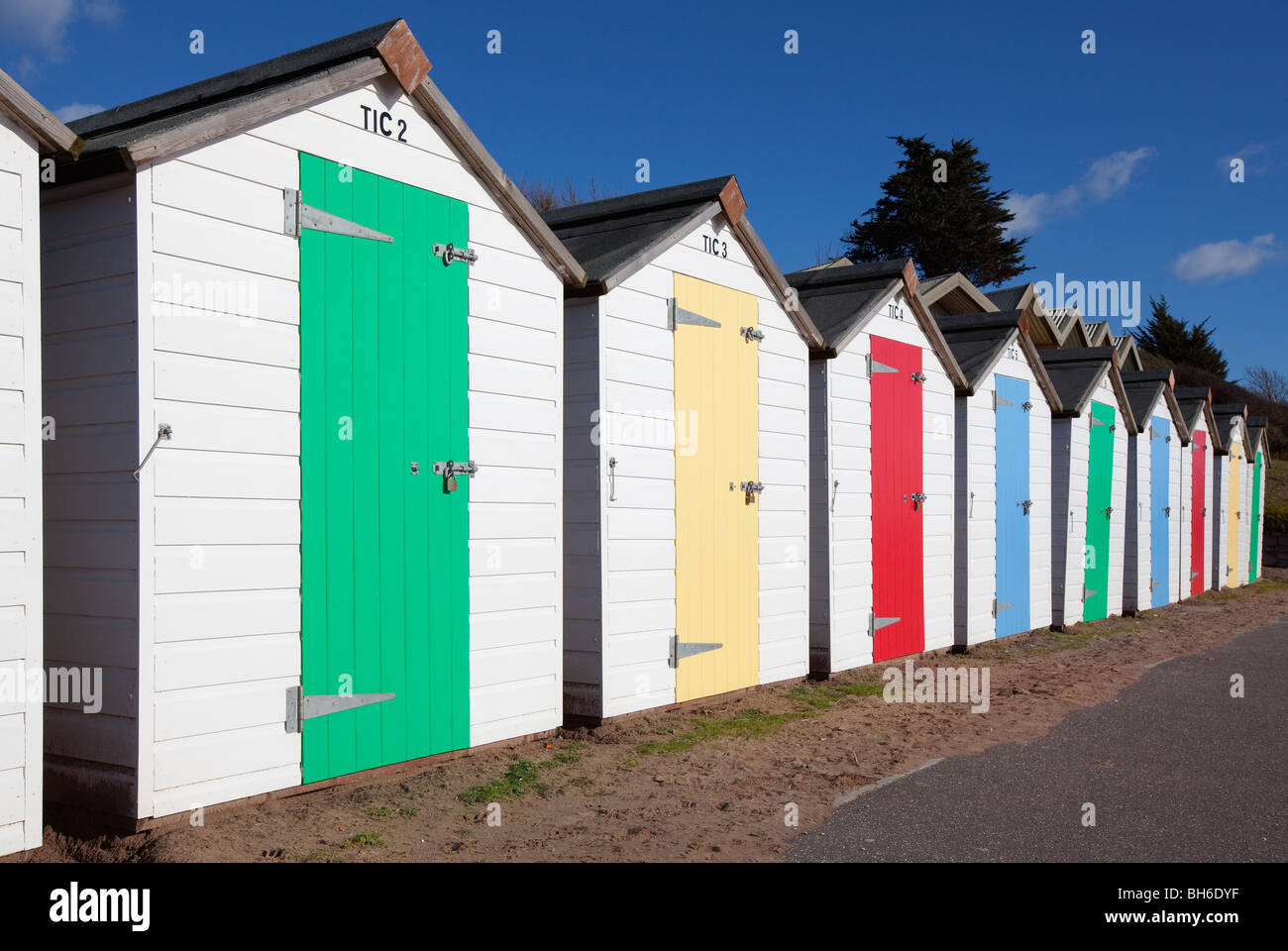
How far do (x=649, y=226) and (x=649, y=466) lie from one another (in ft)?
6.29

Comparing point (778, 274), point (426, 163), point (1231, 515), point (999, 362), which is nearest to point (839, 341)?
point (778, 274)

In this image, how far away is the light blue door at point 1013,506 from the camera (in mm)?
13766

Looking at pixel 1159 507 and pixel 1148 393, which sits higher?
pixel 1148 393

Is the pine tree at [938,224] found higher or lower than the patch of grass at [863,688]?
higher

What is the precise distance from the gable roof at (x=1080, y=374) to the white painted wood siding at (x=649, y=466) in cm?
754

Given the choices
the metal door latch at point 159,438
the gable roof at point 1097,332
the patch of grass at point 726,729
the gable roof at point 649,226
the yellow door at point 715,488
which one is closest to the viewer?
the metal door latch at point 159,438

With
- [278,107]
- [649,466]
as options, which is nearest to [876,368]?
[649,466]

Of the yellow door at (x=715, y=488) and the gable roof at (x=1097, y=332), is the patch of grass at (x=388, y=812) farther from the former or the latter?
the gable roof at (x=1097, y=332)

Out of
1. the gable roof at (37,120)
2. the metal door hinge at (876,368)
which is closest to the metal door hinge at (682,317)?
the metal door hinge at (876,368)

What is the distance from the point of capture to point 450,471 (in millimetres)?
6629

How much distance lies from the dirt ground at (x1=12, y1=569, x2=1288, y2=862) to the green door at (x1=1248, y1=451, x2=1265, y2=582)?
19923 millimetres

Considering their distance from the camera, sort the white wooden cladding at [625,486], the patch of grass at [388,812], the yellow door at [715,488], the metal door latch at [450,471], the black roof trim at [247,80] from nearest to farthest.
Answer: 1. the patch of grass at [388,812]
2. the black roof trim at [247,80]
3. the metal door latch at [450,471]
4. the white wooden cladding at [625,486]
5. the yellow door at [715,488]

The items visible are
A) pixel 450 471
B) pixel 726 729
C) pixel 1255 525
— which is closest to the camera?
pixel 450 471

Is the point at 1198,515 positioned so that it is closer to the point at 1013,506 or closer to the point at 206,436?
the point at 1013,506
